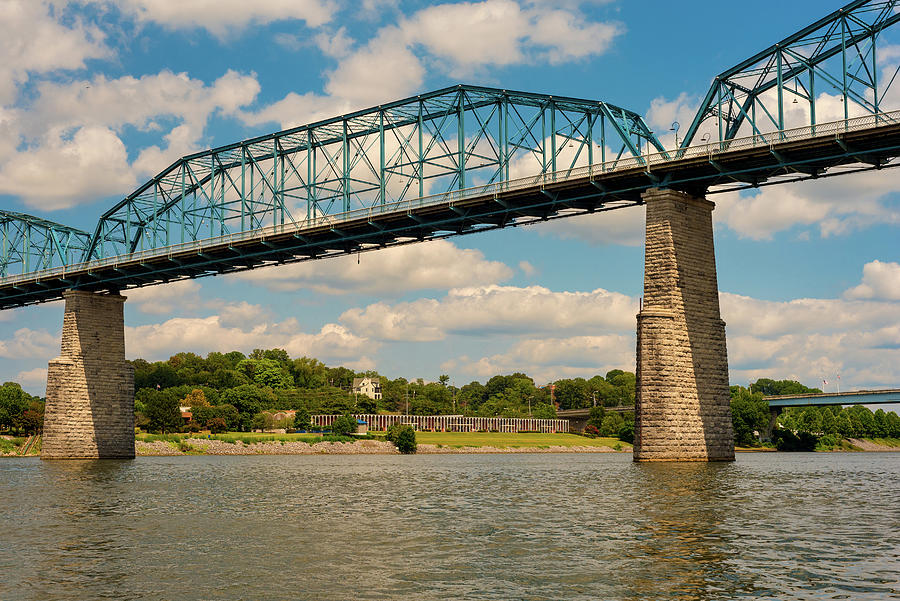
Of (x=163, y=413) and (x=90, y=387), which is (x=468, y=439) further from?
(x=90, y=387)

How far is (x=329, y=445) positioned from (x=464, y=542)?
9848cm

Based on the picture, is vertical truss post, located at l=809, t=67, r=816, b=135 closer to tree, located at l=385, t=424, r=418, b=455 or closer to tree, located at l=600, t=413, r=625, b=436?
tree, located at l=385, t=424, r=418, b=455

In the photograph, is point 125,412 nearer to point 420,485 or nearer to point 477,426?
point 420,485

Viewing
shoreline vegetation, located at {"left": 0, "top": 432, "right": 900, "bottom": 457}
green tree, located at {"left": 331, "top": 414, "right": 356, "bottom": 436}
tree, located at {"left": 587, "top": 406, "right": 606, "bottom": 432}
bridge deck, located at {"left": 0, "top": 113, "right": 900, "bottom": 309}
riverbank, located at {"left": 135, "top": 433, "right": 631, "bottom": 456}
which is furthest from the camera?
tree, located at {"left": 587, "top": 406, "right": 606, "bottom": 432}

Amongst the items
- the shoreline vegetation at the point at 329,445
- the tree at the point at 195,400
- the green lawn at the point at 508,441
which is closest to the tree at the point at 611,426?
the green lawn at the point at 508,441

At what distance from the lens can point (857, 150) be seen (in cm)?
5450

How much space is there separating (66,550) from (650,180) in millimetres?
44840

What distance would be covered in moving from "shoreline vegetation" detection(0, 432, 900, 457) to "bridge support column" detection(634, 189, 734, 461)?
226 feet

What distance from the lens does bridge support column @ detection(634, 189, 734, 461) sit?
57344 millimetres

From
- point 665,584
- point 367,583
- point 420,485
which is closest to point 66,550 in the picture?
point 367,583

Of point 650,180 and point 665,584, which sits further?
point 650,180

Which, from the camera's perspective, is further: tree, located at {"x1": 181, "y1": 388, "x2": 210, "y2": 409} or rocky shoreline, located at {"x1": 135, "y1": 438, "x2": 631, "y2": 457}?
tree, located at {"x1": 181, "y1": 388, "x2": 210, "y2": 409}

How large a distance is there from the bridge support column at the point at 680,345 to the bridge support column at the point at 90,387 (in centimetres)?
5492

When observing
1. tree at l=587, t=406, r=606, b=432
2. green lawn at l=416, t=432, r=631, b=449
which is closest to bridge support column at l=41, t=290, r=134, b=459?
green lawn at l=416, t=432, r=631, b=449
